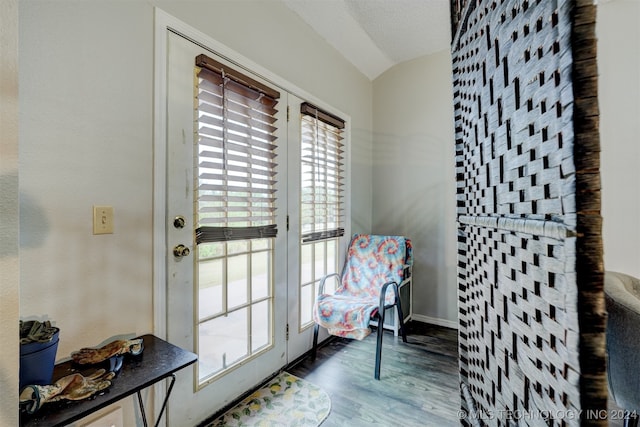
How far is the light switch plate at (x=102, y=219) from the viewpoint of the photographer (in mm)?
1194

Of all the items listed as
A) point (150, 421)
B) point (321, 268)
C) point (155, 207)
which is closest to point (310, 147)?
point (321, 268)

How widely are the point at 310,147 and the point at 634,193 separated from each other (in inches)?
99.8

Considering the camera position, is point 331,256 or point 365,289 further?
point 331,256

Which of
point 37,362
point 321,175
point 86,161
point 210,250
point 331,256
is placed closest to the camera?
point 37,362

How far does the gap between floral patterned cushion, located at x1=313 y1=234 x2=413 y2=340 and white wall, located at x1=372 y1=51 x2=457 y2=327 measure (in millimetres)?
471

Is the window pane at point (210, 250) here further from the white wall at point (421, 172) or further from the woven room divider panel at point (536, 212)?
the white wall at point (421, 172)

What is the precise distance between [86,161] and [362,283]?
216 centimetres

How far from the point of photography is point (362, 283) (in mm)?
2619

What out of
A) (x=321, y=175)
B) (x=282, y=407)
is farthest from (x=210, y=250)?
(x=321, y=175)

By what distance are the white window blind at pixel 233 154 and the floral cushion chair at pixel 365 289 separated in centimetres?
77

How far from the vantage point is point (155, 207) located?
4.54 ft

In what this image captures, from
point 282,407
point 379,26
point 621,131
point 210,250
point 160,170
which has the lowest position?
point 282,407

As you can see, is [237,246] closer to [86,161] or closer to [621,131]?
[86,161]

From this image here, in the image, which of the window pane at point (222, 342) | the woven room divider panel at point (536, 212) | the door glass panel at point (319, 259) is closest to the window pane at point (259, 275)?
the window pane at point (222, 342)
